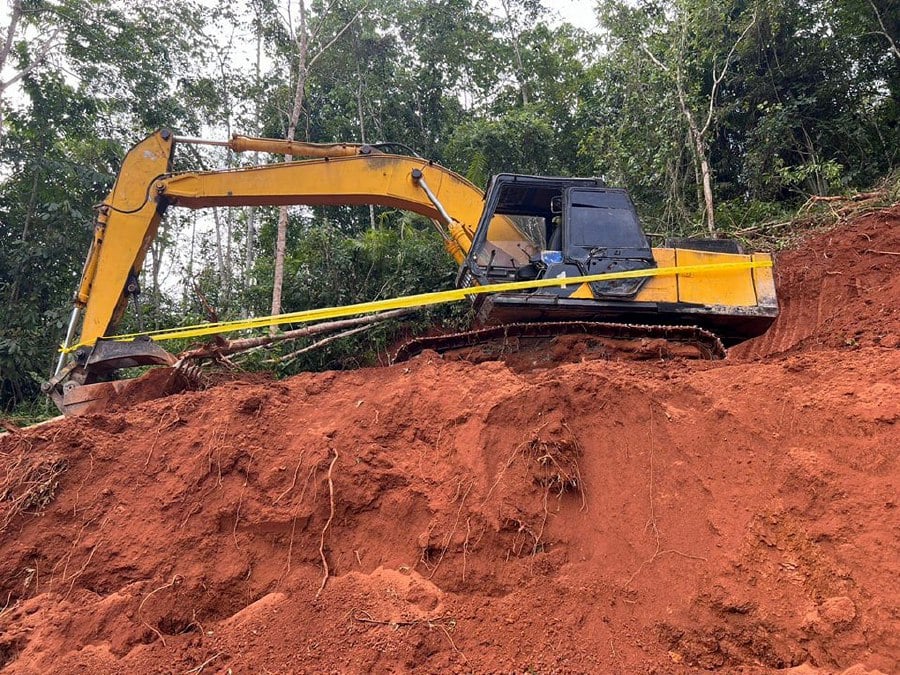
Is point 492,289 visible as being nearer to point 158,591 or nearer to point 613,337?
point 613,337

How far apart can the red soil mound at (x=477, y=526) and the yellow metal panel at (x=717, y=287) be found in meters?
1.07

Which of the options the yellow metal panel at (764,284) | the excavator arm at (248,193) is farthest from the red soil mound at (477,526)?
the excavator arm at (248,193)

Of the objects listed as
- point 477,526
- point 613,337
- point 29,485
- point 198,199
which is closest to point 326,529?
point 477,526

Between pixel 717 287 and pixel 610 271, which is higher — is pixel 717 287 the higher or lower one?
the lower one

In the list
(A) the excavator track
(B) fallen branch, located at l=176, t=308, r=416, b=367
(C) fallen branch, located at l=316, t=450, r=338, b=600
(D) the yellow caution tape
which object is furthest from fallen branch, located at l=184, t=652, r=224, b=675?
(B) fallen branch, located at l=176, t=308, r=416, b=367

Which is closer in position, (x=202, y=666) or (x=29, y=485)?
(x=202, y=666)

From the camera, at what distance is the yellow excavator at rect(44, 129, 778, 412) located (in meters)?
5.51

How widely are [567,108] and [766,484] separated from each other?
1810 centimetres

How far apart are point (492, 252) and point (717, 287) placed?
2252 mm

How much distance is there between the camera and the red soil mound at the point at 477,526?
277 cm

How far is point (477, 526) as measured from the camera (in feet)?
11.1

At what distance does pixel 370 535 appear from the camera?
3.59 m

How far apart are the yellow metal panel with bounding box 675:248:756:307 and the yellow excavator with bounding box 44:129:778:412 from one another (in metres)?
0.01

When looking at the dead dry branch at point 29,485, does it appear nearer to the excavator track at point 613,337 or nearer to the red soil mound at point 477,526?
the red soil mound at point 477,526
